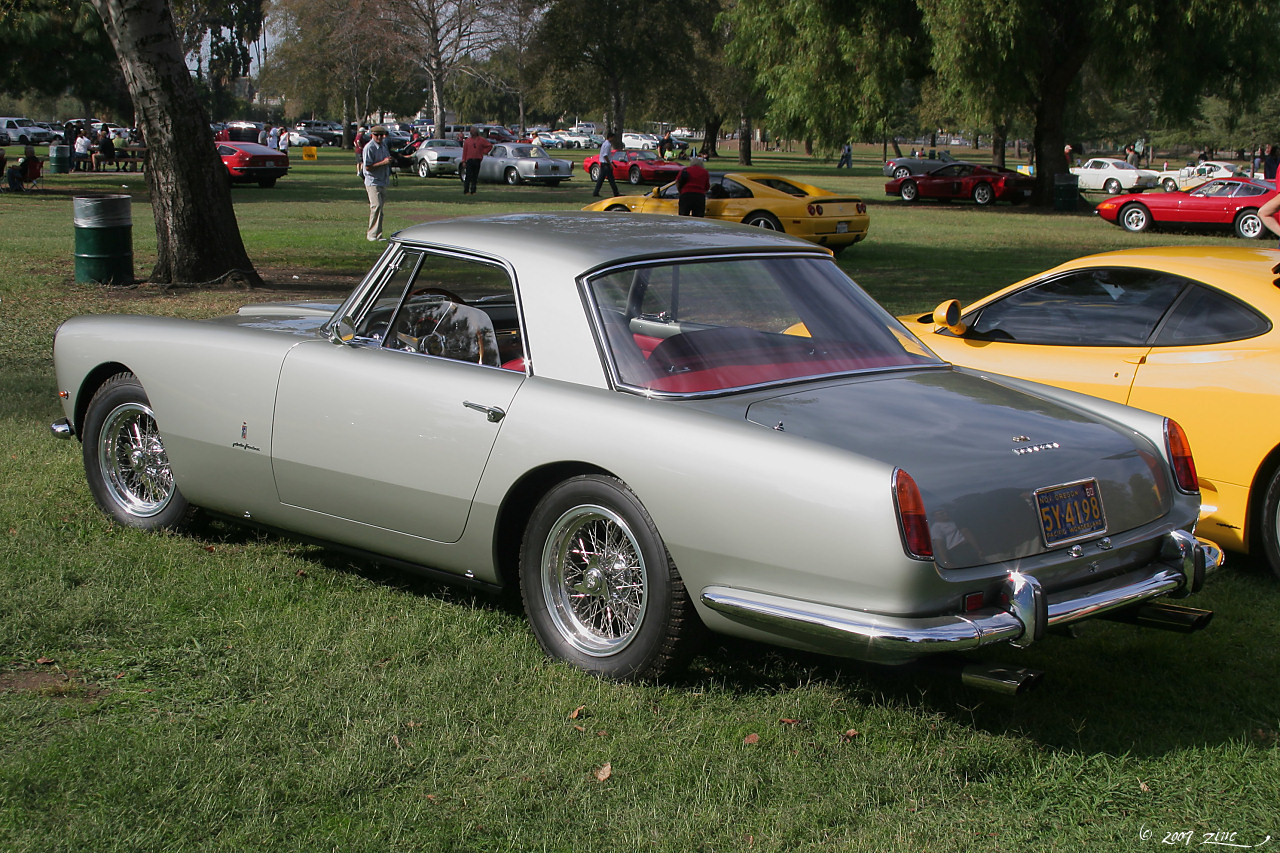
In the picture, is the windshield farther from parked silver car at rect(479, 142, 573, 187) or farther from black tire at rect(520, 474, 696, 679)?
parked silver car at rect(479, 142, 573, 187)

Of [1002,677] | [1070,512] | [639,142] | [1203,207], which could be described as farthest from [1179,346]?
[639,142]

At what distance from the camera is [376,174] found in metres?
18.9

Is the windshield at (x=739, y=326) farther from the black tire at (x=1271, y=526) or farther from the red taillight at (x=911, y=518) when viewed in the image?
the black tire at (x=1271, y=526)

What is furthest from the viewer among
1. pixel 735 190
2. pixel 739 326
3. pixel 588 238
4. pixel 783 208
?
pixel 735 190

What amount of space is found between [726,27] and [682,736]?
64.7 meters

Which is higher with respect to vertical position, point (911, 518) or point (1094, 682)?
point (911, 518)

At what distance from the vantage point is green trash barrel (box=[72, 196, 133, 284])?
13.9 meters

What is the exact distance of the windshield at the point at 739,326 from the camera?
13.0 feet

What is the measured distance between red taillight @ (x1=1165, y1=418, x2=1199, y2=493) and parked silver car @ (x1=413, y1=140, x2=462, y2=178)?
37.6 metres

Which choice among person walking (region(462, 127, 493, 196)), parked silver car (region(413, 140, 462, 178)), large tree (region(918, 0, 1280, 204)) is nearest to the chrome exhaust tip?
large tree (region(918, 0, 1280, 204))

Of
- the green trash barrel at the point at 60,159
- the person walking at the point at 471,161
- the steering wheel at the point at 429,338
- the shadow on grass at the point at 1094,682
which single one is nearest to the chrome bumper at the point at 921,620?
the shadow on grass at the point at 1094,682

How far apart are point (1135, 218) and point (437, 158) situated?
23047 millimetres

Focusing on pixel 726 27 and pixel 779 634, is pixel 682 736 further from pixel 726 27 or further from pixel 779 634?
pixel 726 27

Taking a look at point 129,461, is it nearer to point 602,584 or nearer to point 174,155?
point 602,584
